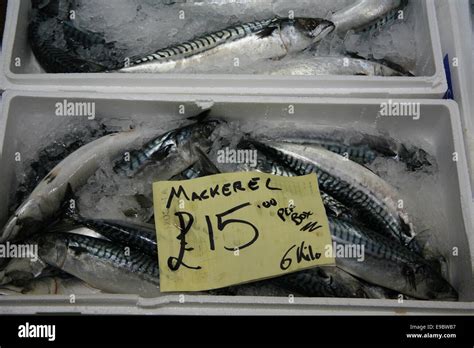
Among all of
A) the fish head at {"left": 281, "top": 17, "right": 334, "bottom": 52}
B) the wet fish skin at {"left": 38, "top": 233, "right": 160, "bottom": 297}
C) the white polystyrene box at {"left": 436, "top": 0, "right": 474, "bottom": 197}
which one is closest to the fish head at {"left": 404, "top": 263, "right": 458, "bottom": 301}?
the white polystyrene box at {"left": 436, "top": 0, "right": 474, "bottom": 197}

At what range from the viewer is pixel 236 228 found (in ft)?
6.46

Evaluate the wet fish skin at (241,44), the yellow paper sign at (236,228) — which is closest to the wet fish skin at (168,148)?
the yellow paper sign at (236,228)

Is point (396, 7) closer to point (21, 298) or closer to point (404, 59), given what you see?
point (404, 59)

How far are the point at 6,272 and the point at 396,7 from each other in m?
2.08

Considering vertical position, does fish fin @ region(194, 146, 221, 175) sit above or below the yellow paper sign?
above

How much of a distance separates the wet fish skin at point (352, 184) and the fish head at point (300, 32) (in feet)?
1.69

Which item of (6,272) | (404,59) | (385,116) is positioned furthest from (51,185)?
(404,59)

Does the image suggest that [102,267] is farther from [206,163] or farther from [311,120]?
[311,120]

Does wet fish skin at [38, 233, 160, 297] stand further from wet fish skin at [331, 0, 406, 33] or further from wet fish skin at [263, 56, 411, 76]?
wet fish skin at [331, 0, 406, 33]

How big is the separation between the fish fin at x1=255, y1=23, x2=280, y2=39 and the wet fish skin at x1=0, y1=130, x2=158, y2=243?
0.68 m

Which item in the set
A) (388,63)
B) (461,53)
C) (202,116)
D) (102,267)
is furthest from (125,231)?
(461,53)

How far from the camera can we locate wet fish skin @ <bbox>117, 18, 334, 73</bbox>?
2.44m

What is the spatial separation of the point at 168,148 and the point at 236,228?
451mm

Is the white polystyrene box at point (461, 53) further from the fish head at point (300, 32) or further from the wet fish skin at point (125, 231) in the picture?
the wet fish skin at point (125, 231)
